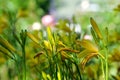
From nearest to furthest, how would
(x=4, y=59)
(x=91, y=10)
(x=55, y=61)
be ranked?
(x=55, y=61) < (x=4, y=59) < (x=91, y=10)

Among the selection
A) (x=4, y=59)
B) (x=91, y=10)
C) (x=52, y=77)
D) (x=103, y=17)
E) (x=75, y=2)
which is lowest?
(x=52, y=77)

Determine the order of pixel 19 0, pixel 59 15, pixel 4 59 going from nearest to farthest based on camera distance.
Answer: pixel 4 59 → pixel 19 0 → pixel 59 15

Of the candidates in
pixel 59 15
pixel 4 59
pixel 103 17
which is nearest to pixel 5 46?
pixel 4 59

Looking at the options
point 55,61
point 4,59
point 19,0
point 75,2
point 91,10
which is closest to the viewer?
point 55,61


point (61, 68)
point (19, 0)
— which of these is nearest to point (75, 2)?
point (19, 0)

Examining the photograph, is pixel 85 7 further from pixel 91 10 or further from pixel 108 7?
pixel 108 7

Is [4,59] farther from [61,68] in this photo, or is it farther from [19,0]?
[19,0]

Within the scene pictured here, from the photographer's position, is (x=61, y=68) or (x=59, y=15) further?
(x=59, y=15)

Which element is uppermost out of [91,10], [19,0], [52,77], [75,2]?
[75,2]

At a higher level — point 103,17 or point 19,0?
point 19,0
